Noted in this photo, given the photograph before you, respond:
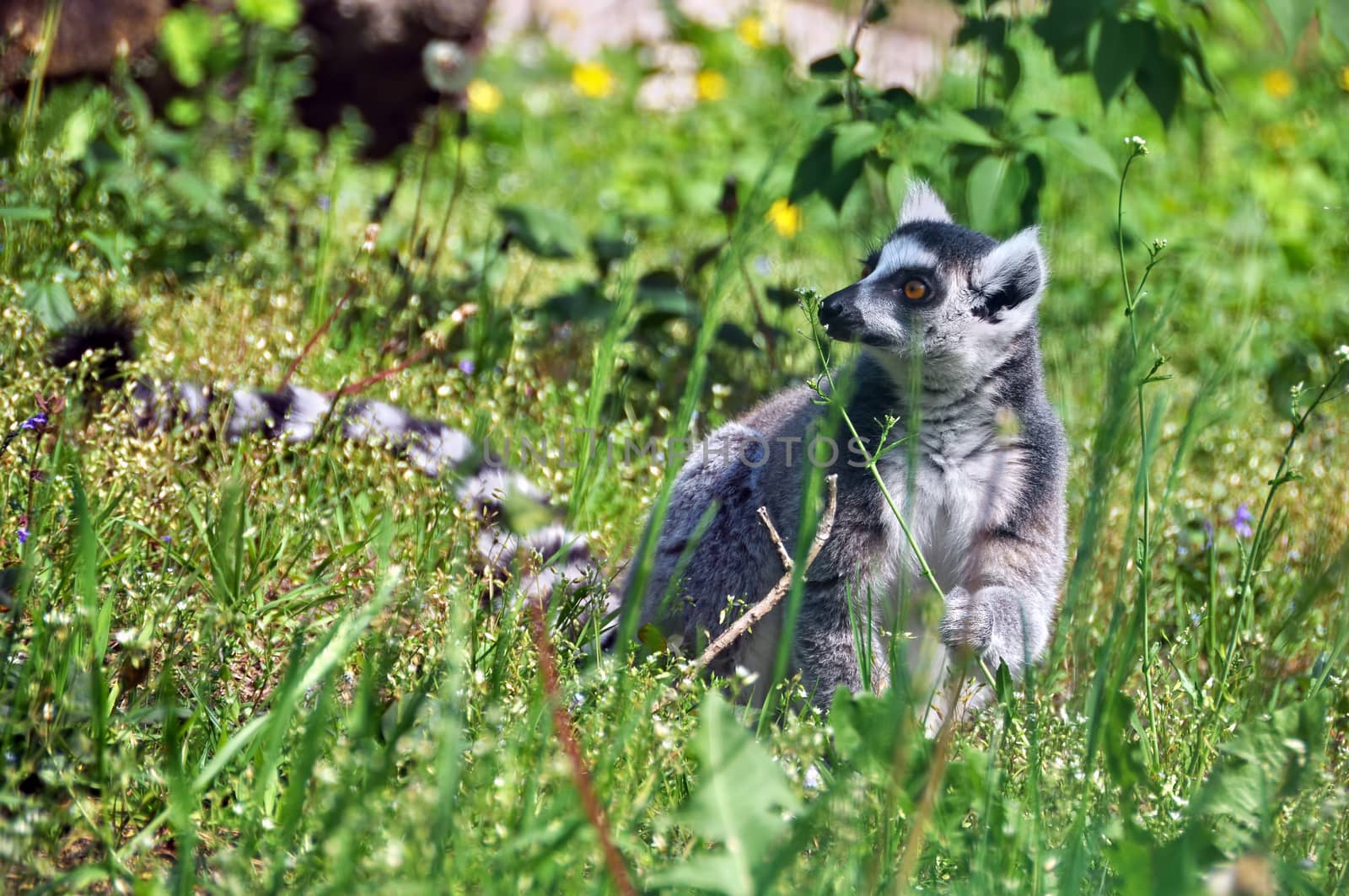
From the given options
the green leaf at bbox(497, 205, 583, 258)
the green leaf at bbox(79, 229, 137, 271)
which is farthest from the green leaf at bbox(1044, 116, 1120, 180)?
the green leaf at bbox(79, 229, 137, 271)

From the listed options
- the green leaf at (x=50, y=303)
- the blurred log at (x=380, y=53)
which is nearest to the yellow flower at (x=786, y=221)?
the blurred log at (x=380, y=53)

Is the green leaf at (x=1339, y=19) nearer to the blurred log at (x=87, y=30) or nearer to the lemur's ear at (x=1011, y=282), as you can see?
the lemur's ear at (x=1011, y=282)

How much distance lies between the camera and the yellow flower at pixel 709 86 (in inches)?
286

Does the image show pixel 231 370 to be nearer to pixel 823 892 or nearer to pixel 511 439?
pixel 511 439

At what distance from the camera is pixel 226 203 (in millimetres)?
4121

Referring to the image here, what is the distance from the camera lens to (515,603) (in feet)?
6.89

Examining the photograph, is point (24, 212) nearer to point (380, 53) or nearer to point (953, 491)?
point (953, 491)

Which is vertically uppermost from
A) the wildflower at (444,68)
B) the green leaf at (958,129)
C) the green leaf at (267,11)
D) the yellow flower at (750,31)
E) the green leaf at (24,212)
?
the yellow flower at (750,31)

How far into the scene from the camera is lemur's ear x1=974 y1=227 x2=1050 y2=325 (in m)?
2.57

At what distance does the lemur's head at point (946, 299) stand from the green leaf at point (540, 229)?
1.44 m

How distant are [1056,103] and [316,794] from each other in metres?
6.31

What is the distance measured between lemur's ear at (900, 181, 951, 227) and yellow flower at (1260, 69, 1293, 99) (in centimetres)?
609

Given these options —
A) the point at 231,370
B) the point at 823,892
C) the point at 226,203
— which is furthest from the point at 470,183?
the point at 823,892

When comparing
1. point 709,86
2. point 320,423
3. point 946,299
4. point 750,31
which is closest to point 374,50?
point 709,86
